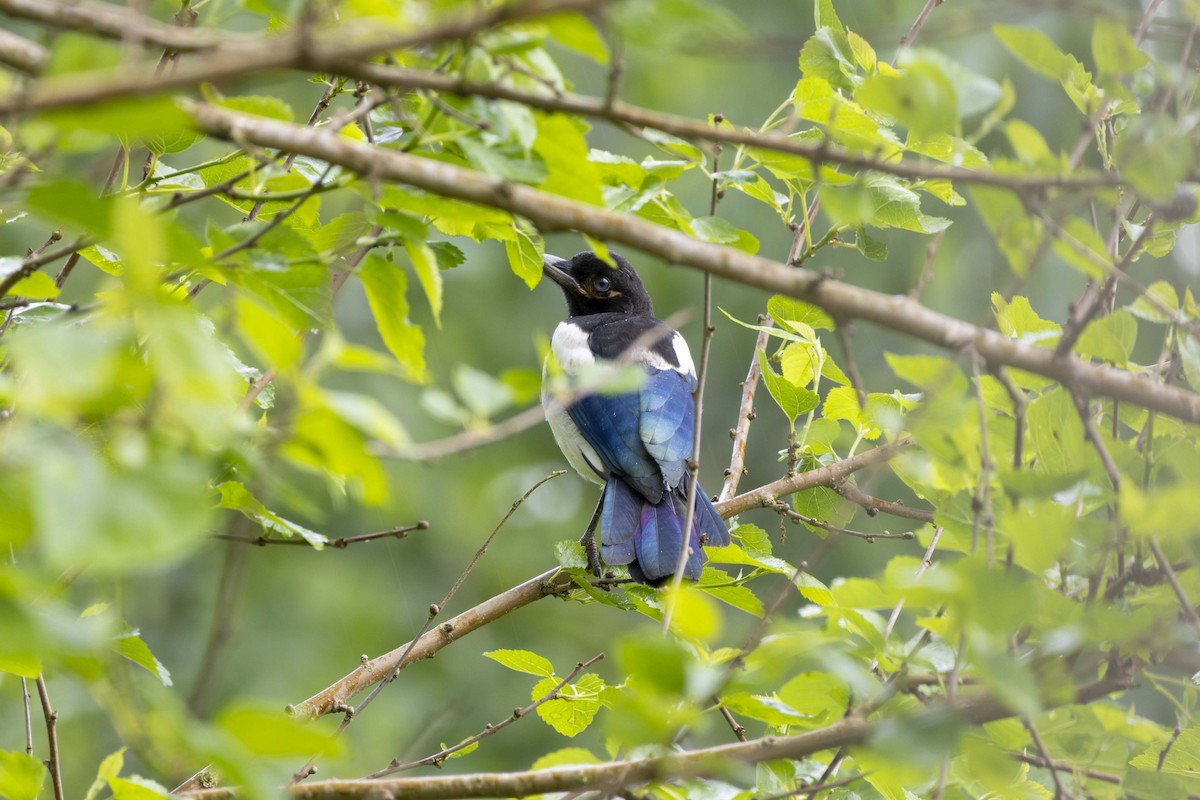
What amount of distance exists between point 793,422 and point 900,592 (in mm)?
1514

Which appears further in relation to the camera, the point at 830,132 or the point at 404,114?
the point at 830,132

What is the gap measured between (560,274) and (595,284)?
0.53 ft

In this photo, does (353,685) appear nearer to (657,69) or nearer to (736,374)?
(657,69)

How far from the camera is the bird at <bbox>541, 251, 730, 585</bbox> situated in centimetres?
299

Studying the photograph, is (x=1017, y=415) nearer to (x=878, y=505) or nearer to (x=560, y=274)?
(x=878, y=505)

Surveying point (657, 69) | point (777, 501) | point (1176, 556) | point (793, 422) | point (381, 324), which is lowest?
point (657, 69)

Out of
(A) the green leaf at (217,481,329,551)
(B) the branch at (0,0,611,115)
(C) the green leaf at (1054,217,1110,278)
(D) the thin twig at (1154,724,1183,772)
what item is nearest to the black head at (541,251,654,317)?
(A) the green leaf at (217,481,329,551)

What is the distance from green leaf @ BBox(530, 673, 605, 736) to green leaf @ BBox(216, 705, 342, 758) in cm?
116

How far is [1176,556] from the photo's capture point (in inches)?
61.6

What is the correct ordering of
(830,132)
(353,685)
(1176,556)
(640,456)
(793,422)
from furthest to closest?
(640,456), (793,422), (353,685), (1176,556), (830,132)

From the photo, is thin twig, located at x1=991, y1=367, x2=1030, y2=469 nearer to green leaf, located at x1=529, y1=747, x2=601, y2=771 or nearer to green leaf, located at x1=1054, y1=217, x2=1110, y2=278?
green leaf, located at x1=1054, y1=217, x2=1110, y2=278

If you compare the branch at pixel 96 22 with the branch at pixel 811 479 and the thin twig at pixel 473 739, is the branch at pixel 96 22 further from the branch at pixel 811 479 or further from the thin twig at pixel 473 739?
the branch at pixel 811 479

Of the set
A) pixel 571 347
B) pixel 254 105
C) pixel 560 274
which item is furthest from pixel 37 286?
pixel 560 274

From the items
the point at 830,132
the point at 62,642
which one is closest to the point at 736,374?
the point at 830,132
